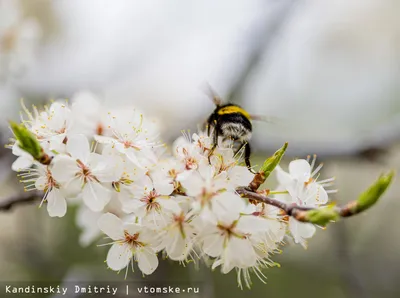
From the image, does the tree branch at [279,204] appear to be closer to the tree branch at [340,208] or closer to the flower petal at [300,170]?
the tree branch at [340,208]

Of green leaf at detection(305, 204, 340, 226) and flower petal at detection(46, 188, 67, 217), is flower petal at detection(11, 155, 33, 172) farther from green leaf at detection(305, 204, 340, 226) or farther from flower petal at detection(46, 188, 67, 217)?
green leaf at detection(305, 204, 340, 226)

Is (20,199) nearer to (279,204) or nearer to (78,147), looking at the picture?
(78,147)

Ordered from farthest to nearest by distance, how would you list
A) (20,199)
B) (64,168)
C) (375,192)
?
(20,199), (64,168), (375,192)

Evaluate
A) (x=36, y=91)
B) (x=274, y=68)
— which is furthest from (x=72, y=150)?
(x=274, y=68)

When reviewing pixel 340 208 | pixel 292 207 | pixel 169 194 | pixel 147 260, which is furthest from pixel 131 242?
pixel 340 208

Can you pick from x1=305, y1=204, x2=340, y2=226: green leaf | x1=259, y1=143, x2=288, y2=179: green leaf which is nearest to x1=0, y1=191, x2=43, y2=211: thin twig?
x1=259, y1=143, x2=288, y2=179: green leaf

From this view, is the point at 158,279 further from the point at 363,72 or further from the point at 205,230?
the point at 363,72
